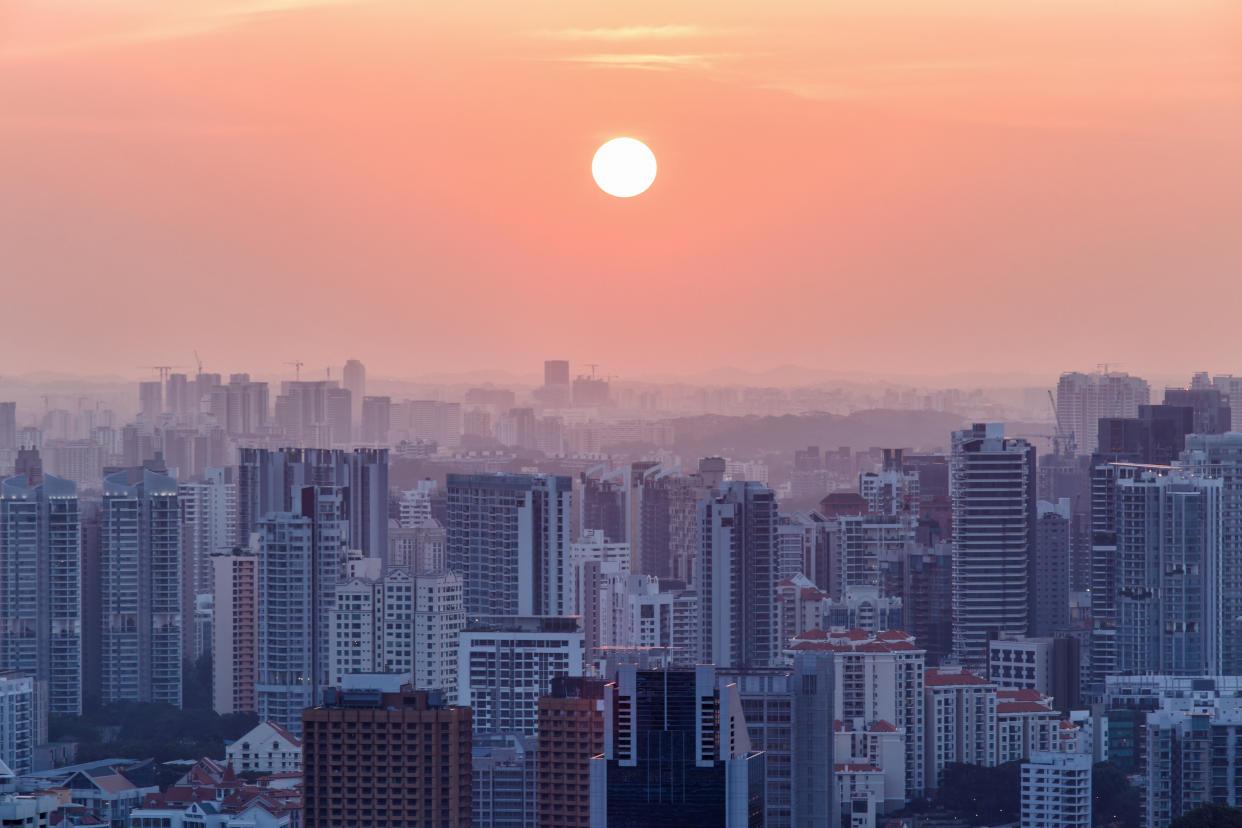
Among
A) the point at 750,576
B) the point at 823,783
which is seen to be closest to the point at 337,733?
the point at 823,783

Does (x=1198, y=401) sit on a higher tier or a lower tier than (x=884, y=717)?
higher

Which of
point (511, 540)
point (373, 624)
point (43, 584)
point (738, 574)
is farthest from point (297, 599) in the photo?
point (738, 574)

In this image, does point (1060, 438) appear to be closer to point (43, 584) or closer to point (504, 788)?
point (43, 584)

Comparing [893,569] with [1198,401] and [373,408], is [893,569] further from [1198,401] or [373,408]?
[373,408]

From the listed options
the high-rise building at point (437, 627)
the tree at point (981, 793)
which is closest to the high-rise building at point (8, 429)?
the high-rise building at point (437, 627)

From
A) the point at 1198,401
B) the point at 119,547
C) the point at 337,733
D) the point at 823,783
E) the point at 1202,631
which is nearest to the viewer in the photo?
the point at 337,733

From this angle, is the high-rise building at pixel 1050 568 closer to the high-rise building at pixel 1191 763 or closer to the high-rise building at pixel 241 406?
the high-rise building at pixel 1191 763
